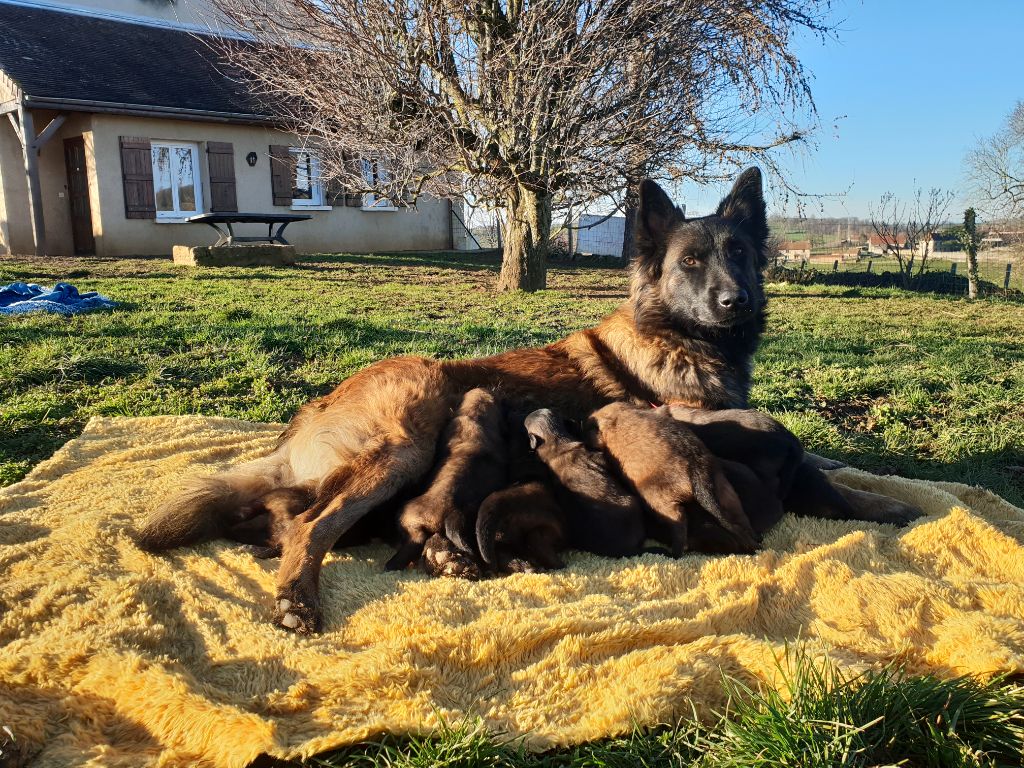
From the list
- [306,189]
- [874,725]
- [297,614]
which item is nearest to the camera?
[874,725]

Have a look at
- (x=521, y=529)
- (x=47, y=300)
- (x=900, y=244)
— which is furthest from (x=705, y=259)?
(x=900, y=244)

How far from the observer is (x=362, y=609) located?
2762 millimetres

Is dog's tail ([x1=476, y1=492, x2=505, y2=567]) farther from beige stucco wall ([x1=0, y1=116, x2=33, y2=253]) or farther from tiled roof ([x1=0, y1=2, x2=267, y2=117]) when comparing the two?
beige stucco wall ([x1=0, y1=116, x2=33, y2=253])

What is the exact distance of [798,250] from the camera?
20.1 m

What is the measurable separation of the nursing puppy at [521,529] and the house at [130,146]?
12302mm

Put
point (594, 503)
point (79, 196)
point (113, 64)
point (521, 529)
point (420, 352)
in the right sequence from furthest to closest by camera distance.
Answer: point (113, 64) → point (79, 196) → point (420, 352) → point (594, 503) → point (521, 529)

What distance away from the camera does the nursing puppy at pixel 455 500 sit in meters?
3.14

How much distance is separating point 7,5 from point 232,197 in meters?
7.64

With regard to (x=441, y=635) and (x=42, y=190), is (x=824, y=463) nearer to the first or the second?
(x=441, y=635)

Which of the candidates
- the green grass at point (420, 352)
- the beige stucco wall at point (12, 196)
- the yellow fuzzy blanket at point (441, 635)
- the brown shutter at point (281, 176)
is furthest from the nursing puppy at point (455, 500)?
the brown shutter at point (281, 176)

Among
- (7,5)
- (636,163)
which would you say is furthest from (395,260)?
(7,5)

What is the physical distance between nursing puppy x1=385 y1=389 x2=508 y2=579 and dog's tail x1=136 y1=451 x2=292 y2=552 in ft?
2.69

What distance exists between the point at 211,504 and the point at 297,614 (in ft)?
3.57

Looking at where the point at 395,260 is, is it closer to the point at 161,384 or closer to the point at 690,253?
the point at 161,384
